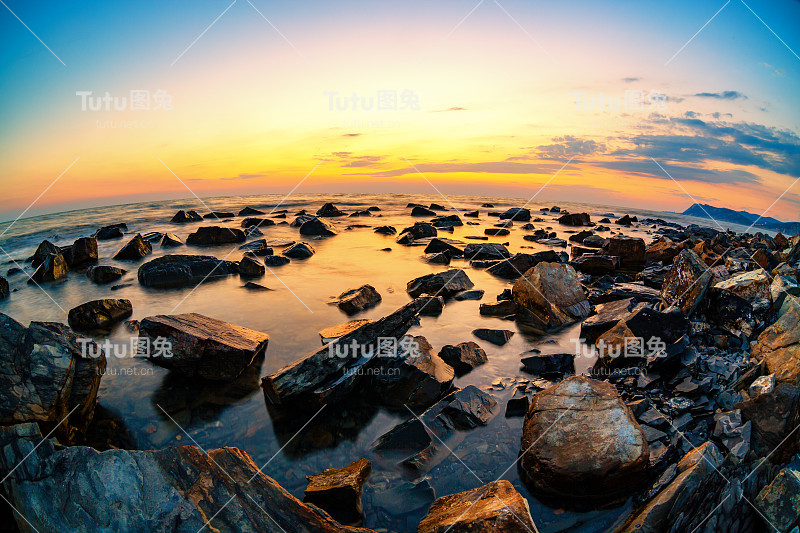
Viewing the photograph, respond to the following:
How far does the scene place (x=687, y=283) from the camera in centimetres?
645

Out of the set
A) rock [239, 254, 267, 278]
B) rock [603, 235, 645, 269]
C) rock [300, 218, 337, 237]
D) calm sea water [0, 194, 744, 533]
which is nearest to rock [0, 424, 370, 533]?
calm sea water [0, 194, 744, 533]

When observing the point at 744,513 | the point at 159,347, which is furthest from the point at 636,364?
the point at 159,347

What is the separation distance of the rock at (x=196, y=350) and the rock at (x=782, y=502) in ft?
18.9

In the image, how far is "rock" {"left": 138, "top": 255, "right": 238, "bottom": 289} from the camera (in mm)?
10820

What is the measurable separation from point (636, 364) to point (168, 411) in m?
6.27

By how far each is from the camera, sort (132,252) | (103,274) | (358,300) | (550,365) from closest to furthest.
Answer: (550,365)
(358,300)
(103,274)
(132,252)

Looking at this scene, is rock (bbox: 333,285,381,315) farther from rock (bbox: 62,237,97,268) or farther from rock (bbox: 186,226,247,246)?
rock (bbox: 186,226,247,246)

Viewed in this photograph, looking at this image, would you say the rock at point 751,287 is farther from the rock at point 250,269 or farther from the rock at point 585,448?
the rock at point 250,269

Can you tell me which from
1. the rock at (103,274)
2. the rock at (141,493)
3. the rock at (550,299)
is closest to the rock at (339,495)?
the rock at (141,493)

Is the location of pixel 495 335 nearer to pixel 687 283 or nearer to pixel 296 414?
pixel 687 283

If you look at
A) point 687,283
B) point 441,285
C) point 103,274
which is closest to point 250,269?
point 103,274

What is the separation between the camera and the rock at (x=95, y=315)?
7.32 meters

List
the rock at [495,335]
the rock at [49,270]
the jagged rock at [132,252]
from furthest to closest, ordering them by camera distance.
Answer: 1. the jagged rock at [132,252]
2. the rock at [49,270]
3. the rock at [495,335]

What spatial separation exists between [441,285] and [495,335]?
2.88 m
